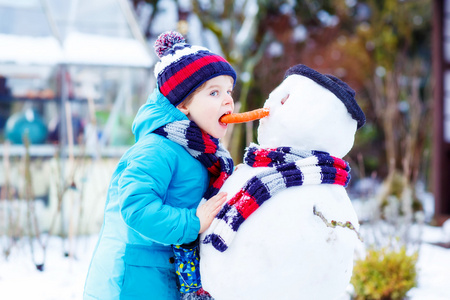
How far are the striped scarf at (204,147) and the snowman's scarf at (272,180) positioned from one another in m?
0.15

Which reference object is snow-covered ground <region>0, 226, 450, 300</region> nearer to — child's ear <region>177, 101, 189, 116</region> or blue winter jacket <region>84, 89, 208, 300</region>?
blue winter jacket <region>84, 89, 208, 300</region>

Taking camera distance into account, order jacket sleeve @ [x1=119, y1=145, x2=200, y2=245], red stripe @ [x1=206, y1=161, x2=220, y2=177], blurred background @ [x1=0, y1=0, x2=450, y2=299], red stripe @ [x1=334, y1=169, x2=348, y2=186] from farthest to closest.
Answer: blurred background @ [x1=0, y1=0, x2=450, y2=299], red stripe @ [x1=206, y1=161, x2=220, y2=177], red stripe @ [x1=334, y1=169, x2=348, y2=186], jacket sleeve @ [x1=119, y1=145, x2=200, y2=245]

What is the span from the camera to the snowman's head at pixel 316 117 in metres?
1.48

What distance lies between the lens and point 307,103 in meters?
1.49

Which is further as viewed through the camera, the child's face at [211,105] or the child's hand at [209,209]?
the child's face at [211,105]

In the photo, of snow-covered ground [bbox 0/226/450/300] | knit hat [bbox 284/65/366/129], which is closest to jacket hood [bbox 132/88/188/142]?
knit hat [bbox 284/65/366/129]

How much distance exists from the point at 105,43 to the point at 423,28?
28.3 feet

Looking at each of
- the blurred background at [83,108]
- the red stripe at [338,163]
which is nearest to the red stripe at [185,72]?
the red stripe at [338,163]

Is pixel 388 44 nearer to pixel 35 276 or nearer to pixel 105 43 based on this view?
pixel 105 43

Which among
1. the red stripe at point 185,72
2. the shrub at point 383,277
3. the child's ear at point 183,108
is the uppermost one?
the red stripe at point 185,72

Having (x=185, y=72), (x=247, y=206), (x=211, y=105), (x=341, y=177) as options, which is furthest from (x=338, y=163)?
(x=185, y=72)

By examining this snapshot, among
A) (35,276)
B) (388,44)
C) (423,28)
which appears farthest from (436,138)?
(423,28)

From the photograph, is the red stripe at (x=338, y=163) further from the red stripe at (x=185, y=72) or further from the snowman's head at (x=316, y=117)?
the red stripe at (x=185, y=72)

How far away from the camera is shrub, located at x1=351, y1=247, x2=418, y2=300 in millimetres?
3205
